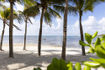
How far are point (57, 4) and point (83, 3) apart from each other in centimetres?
230

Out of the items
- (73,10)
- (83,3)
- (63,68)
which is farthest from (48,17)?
(63,68)

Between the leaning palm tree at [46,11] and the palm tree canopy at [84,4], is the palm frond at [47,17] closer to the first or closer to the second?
the leaning palm tree at [46,11]

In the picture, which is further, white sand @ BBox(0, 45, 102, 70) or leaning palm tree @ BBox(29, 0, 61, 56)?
leaning palm tree @ BBox(29, 0, 61, 56)

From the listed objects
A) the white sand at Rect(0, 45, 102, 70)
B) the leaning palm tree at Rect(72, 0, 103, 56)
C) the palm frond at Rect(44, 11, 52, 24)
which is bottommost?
the white sand at Rect(0, 45, 102, 70)

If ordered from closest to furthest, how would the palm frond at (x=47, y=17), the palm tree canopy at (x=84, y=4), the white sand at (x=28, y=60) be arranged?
the white sand at (x=28, y=60)
the palm tree canopy at (x=84, y=4)
the palm frond at (x=47, y=17)

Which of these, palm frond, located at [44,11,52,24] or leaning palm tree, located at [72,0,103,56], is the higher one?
leaning palm tree, located at [72,0,103,56]

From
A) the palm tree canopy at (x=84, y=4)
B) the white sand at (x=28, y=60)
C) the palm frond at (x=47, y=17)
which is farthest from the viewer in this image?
the palm frond at (x=47, y=17)

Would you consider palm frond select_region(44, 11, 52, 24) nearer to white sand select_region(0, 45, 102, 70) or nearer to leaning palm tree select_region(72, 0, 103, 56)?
leaning palm tree select_region(72, 0, 103, 56)

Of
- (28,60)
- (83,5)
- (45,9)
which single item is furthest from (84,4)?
(28,60)

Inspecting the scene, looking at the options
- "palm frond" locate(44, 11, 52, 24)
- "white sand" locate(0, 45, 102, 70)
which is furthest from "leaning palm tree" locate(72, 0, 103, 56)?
"white sand" locate(0, 45, 102, 70)

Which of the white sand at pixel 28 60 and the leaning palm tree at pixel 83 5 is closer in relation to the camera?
the white sand at pixel 28 60

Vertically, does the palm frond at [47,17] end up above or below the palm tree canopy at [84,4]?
below

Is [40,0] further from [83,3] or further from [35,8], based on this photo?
[83,3]

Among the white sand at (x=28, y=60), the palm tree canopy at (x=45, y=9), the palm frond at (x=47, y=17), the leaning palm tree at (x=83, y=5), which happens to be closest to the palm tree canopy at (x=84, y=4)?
the leaning palm tree at (x=83, y=5)
